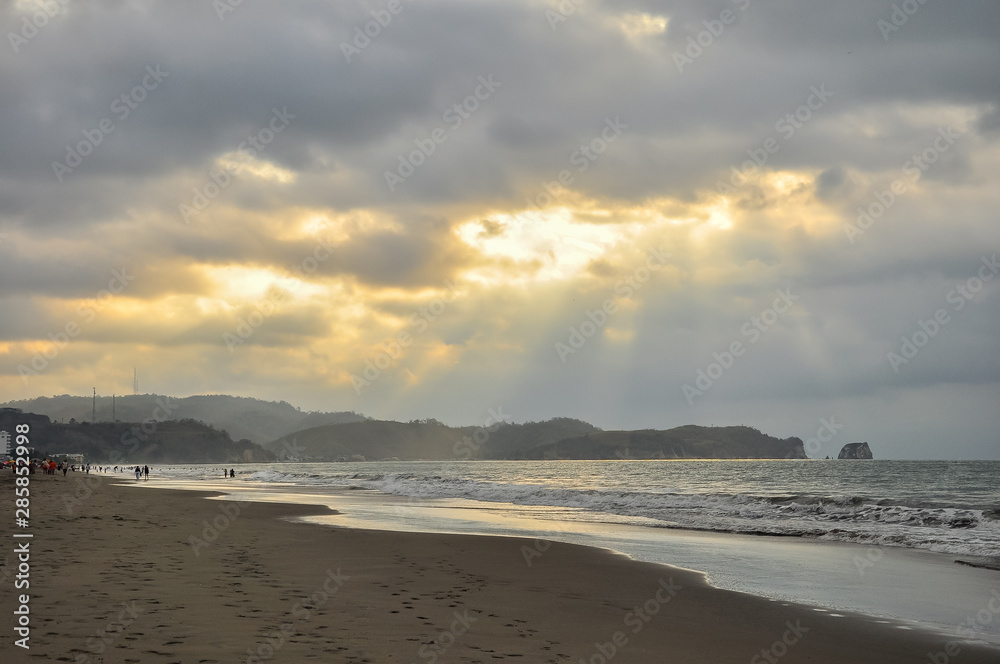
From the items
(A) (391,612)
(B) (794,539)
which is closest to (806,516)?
(B) (794,539)

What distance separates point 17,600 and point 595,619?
805cm

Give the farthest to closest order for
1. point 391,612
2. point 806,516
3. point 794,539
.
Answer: point 806,516, point 794,539, point 391,612

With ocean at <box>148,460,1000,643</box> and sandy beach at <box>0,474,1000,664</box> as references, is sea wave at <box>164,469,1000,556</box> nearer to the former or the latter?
ocean at <box>148,460,1000,643</box>

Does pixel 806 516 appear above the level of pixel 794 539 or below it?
below

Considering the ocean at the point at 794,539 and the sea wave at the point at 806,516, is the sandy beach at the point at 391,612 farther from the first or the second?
the sea wave at the point at 806,516

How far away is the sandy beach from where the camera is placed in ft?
27.2

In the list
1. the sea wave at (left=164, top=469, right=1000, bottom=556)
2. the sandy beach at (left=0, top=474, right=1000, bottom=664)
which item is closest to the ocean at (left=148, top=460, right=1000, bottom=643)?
the sea wave at (left=164, top=469, right=1000, bottom=556)

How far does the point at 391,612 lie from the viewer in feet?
34.7

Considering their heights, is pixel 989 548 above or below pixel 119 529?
below

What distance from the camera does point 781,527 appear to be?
27375 mm

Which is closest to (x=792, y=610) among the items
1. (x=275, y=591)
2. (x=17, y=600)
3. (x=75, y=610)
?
(x=275, y=591)

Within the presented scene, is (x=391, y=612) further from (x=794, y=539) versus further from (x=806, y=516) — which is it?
(x=806, y=516)

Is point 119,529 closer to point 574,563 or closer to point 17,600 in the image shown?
point 17,600

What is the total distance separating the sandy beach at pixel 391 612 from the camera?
8.29m
